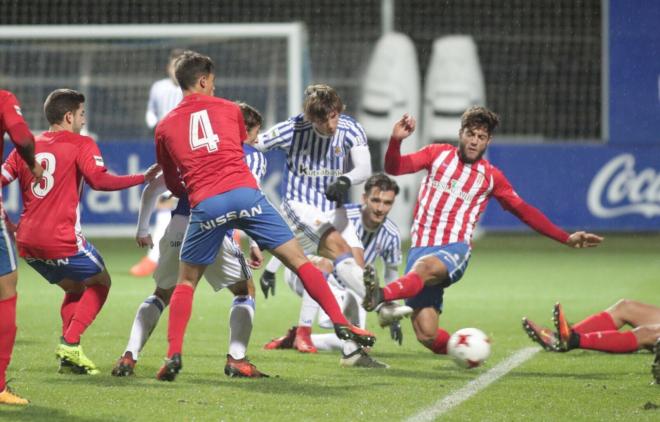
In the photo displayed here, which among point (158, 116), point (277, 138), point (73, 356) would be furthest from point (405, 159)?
point (158, 116)

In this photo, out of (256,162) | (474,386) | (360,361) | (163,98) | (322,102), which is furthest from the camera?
(163,98)

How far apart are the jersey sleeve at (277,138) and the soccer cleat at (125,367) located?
186cm

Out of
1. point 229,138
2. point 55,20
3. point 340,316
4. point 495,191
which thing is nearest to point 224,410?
point 340,316

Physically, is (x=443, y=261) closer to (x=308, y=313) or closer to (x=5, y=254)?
(x=308, y=313)

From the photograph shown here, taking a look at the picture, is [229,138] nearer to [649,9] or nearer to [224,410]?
[224,410]

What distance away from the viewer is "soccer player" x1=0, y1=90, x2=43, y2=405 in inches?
218

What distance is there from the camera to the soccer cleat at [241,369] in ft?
21.7

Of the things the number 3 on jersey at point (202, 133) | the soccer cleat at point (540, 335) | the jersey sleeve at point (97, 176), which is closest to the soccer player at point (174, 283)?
the jersey sleeve at point (97, 176)

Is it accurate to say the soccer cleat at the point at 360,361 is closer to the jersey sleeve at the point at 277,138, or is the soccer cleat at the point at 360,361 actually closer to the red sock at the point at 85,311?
the red sock at the point at 85,311

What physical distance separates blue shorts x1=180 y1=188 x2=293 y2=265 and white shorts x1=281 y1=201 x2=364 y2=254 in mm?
1434

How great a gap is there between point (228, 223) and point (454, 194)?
1791 mm

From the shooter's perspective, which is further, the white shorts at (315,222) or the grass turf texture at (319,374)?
the white shorts at (315,222)

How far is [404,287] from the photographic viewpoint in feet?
22.3

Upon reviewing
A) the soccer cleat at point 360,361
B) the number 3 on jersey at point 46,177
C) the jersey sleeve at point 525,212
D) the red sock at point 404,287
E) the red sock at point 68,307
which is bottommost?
Answer: the soccer cleat at point 360,361
